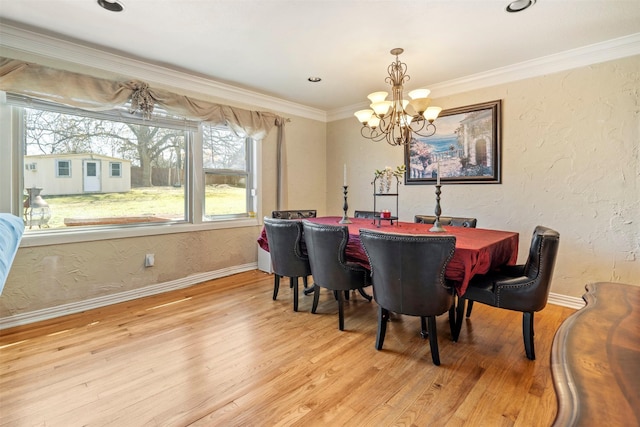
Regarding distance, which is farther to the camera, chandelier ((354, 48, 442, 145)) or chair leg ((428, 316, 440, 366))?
chandelier ((354, 48, 442, 145))

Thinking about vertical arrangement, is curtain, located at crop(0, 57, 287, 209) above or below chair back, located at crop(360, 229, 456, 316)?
above

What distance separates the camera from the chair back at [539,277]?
1.97 metres

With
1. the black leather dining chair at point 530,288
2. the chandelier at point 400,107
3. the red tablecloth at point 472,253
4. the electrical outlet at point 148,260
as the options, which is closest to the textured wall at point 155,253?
the electrical outlet at point 148,260

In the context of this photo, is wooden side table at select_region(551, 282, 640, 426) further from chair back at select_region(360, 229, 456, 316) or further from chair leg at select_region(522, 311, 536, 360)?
chair leg at select_region(522, 311, 536, 360)

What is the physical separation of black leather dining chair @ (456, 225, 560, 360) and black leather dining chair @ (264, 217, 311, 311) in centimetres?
142

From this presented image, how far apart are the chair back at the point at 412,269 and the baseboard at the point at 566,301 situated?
76.3 inches

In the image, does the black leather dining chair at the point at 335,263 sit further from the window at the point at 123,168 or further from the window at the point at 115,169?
the window at the point at 115,169

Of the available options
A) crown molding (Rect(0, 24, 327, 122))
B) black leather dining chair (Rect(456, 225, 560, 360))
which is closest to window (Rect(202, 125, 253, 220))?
crown molding (Rect(0, 24, 327, 122))

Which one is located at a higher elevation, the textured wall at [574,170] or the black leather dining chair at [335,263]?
the textured wall at [574,170]

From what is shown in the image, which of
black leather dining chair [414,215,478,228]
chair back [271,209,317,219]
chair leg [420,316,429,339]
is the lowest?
chair leg [420,316,429,339]

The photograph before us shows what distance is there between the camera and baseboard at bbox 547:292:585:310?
306 cm

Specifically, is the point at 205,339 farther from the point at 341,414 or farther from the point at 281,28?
the point at 281,28

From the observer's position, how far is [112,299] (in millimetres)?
3129

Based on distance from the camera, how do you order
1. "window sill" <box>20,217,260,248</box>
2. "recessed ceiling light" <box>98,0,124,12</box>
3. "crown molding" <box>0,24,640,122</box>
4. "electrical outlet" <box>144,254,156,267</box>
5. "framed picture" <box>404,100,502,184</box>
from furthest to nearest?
"framed picture" <box>404,100,502,184</box> → "electrical outlet" <box>144,254,156,267</box> → "window sill" <box>20,217,260,248</box> → "crown molding" <box>0,24,640,122</box> → "recessed ceiling light" <box>98,0,124,12</box>
